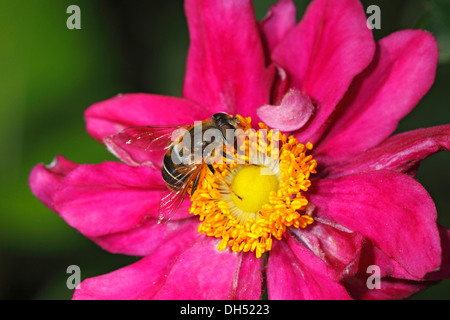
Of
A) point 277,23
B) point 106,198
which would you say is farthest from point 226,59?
point 106,198

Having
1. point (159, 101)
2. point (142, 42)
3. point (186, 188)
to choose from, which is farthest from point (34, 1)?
point (186, 188)

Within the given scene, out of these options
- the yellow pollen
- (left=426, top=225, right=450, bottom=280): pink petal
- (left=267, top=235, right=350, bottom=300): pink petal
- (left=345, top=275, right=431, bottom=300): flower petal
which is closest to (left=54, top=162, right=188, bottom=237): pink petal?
the yellow pollen

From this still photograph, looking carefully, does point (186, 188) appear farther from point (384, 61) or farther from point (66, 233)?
point (66, 233)

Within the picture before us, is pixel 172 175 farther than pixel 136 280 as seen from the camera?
No

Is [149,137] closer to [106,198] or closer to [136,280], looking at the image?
[106,198]

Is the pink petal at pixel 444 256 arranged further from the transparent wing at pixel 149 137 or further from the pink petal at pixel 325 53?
the transparent wing at pixel 149 137

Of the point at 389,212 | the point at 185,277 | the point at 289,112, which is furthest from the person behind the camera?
the point at 185,277
